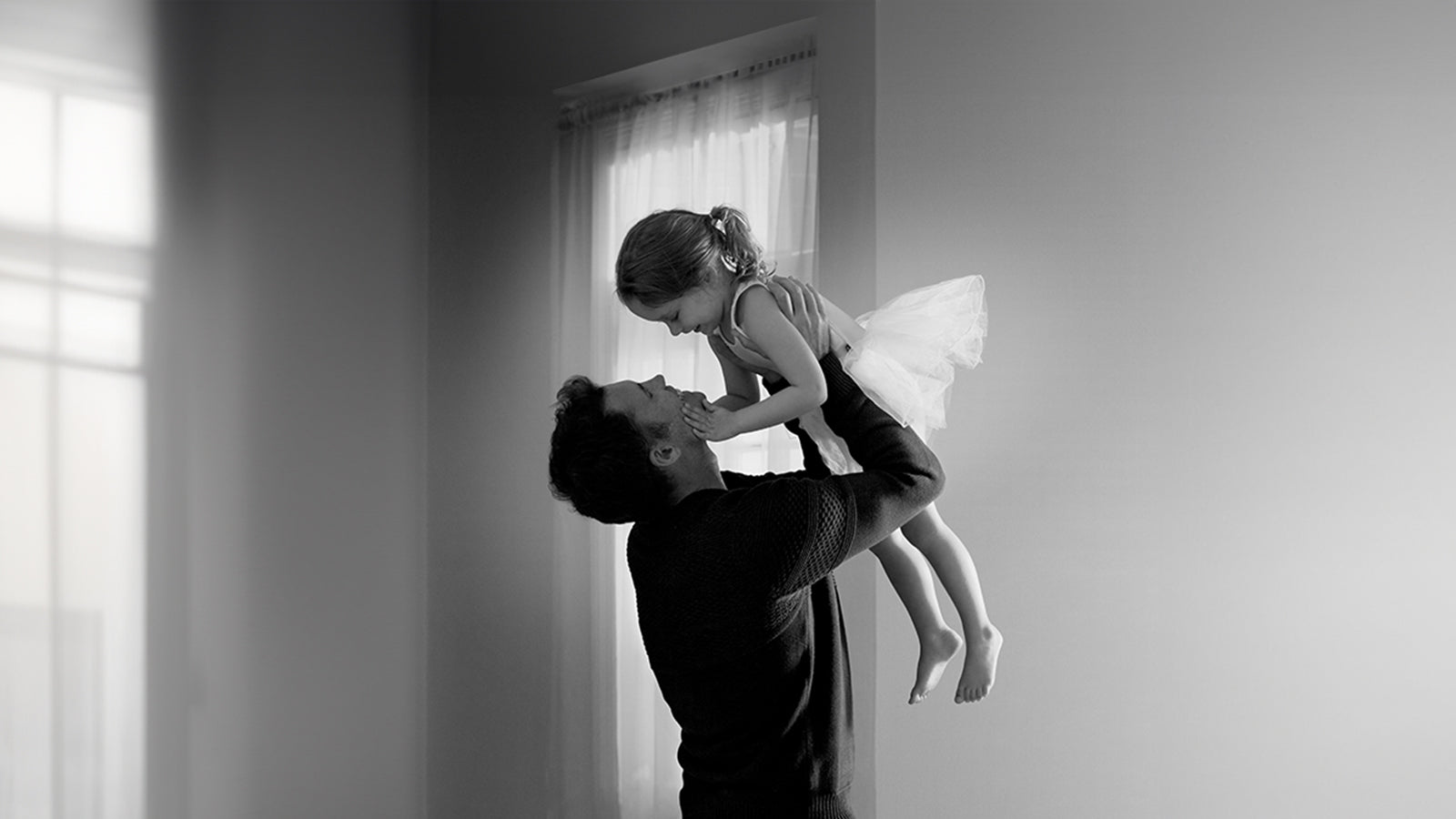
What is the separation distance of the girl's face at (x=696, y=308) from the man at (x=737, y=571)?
0.62 feet

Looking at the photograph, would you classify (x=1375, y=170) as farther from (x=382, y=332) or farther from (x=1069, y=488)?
(x=382, y=332)

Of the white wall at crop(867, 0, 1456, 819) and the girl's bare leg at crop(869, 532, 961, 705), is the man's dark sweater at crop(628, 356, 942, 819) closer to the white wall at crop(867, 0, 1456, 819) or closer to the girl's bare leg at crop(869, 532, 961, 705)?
the girl's bare leg at crop(869, 532, 961, 705)

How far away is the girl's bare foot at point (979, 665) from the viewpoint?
2115 mm

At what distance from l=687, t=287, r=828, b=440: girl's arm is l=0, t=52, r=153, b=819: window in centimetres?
209

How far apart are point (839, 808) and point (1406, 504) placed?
4.91 ft

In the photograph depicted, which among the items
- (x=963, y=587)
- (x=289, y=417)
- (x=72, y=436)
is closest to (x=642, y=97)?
(x=289, y=417)

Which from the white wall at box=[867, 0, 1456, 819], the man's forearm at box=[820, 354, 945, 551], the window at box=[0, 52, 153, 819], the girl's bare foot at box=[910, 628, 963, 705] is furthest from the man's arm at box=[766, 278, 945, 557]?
the window at box=[0, 52, 153, 819]

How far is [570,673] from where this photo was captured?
393cm

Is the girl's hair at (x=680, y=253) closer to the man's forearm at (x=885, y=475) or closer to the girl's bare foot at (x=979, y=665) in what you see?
the man's forearm at (x=885, y=475)

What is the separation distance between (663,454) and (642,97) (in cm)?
220

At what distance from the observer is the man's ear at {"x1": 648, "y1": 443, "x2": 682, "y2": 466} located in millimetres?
1829

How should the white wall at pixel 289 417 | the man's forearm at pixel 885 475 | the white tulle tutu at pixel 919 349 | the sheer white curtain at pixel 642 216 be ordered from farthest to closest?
the white wall at pixel 289 417 → the sheer white curtain at pixel 642 216 → the white tulle tutu at pixel 919 349 → the man's forearm at pixel 885 475

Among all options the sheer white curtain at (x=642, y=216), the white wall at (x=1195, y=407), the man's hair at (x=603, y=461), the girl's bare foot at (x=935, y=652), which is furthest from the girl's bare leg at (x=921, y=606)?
the sheer white curtain at (x=642, y=216)

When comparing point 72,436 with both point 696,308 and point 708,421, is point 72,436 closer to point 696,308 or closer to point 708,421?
point 696,308
